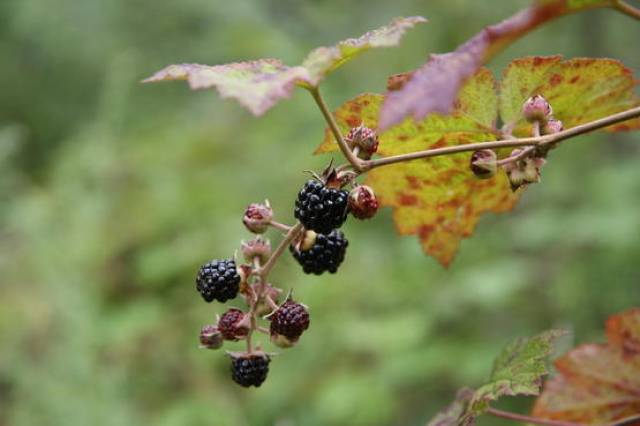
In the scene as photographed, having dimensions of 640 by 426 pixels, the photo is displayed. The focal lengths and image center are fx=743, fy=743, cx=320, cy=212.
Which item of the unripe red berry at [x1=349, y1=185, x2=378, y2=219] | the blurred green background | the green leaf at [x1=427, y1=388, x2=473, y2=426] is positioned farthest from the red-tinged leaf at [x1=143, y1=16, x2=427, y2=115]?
the blurred green background

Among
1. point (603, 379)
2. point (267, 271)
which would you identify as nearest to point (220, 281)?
point (267, 271)

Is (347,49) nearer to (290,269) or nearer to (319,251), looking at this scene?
(319,251)

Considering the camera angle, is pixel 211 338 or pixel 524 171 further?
pixel 211 338

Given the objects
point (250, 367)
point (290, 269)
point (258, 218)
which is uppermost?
point (258, 218)

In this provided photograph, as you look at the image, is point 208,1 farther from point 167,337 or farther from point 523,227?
point 523,227

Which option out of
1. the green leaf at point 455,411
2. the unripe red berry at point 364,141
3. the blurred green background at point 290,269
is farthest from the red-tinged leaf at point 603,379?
the blurred green background at point 290,269

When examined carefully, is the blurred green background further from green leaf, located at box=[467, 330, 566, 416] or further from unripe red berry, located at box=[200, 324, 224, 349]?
unripe red berry, located at box=[200, 324, 224, 349]
